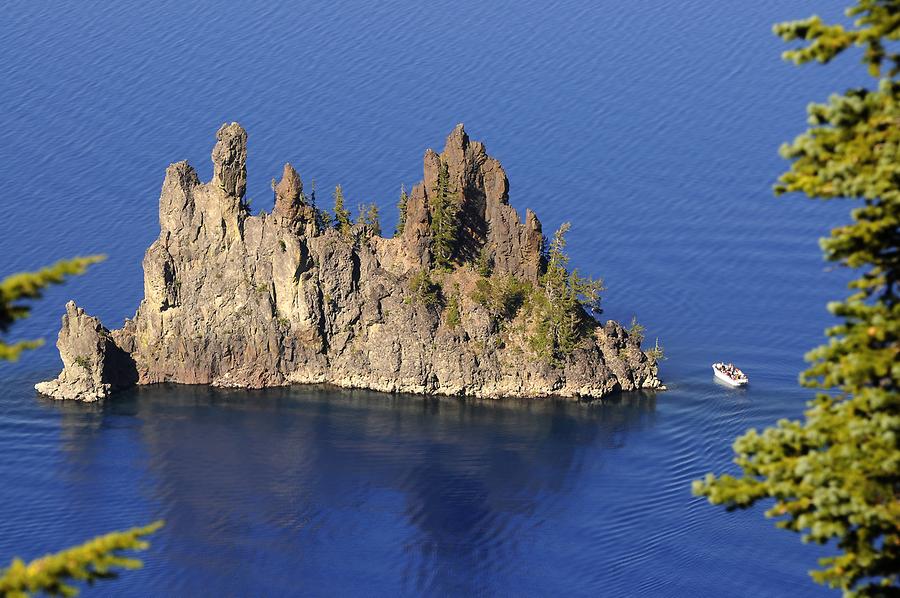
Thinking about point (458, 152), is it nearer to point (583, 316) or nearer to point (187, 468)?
point (583, 316)

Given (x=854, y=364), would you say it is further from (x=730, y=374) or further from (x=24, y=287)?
(x=730, y=374)

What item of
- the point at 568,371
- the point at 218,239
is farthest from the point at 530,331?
the point at 218,239

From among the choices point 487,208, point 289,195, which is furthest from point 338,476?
point 487,208

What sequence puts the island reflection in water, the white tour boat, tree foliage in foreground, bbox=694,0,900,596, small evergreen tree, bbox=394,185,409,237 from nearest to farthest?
tree foliage in foreground, bbox=694,0,900,596 < the island reflection in water < the white tour boat < small evergreen tree, bbox=394,185,409,237

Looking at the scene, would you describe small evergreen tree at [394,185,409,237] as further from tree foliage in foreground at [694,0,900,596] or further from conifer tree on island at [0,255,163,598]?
conifer tree on island at [0,255,163,598]

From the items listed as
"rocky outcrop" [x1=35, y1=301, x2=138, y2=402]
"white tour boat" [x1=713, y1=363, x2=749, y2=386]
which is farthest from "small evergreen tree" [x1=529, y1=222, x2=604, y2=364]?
"rocky outcrop" [x1=35, y1=301, x2=138, y2=402]

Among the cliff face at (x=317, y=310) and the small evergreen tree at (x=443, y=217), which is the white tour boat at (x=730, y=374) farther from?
the small evergreen tree at (x=443, y=217)
